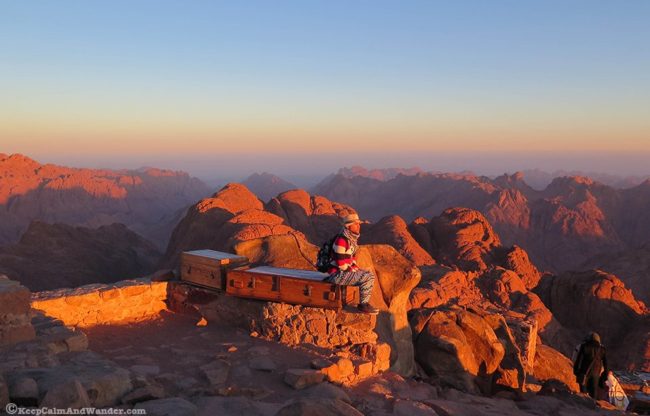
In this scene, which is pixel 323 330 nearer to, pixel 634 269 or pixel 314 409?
pixel 314 409

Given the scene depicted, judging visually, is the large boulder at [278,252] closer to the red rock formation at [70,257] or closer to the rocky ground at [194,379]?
the rocky ground at [194,379]

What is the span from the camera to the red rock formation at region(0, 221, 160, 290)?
1016 inches

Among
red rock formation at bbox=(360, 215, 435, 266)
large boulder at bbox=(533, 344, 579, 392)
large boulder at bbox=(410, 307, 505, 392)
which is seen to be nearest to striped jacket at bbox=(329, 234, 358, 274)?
large boulder at bbox=(410, 307, 505, 392)

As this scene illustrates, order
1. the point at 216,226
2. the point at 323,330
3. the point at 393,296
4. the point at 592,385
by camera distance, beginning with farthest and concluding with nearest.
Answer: the point at 216,226
the point at 592,385
the point at 393,296
the point at 323,330

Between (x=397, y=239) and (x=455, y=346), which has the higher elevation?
(x=455, y=346)

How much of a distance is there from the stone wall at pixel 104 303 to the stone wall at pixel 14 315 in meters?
1.89

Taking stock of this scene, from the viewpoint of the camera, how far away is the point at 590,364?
1105cm

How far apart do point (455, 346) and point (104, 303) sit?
7465 mm

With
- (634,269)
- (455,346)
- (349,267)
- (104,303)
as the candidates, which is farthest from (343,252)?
(634,269)

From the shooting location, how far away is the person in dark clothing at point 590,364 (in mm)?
10953

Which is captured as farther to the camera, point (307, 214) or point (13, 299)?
point (307, 214)

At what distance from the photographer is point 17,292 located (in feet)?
19.6

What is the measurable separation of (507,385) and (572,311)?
20.1 meters

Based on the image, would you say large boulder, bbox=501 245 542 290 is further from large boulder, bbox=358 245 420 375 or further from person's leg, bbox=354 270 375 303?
person's leg, bbox=354 270 375 303
